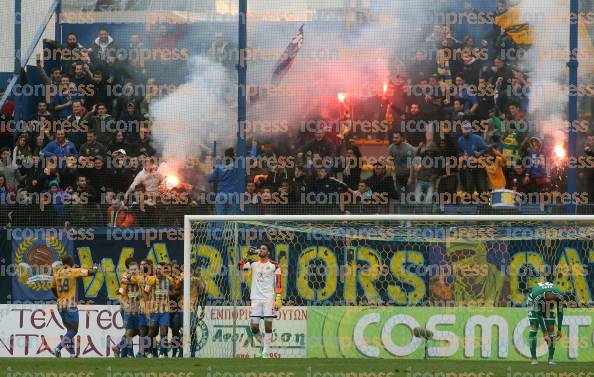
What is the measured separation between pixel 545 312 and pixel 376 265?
3.49 m

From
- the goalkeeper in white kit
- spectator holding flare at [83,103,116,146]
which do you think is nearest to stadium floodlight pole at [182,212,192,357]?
the goalkeeper in white kit

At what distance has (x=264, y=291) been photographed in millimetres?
20578

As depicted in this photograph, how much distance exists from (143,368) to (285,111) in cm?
788

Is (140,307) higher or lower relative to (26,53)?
lower

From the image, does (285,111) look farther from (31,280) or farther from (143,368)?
(143,368)

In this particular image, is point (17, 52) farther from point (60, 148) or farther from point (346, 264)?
point (346, 264)

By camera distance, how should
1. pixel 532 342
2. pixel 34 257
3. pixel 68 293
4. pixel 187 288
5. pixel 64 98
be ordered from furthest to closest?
1. pixel 64 98
2. pixel 34 257
3. pixel 68 293
4. pixel 187 288
5. pixel 532 342

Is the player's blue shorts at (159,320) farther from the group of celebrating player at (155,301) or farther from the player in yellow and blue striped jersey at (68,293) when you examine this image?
the player in yellow and blue striped jersey at (68,293)

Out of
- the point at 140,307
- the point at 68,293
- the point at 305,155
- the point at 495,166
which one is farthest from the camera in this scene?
the point at 305,155

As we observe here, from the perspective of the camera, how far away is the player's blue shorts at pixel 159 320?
21359 mm

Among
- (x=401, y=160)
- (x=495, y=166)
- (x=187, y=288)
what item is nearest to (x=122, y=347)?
(x=187, y=288)

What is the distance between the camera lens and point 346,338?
20953 millimetres

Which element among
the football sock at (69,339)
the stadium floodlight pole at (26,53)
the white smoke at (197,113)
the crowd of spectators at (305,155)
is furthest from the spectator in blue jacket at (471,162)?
the stadium floodlight pole at (26,53)

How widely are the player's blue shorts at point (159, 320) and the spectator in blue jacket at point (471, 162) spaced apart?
5.31 m
